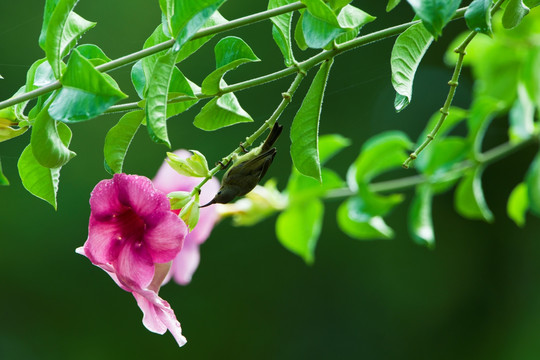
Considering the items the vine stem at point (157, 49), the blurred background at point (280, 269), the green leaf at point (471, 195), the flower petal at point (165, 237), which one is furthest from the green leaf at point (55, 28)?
the blurred background at point (280, 269)

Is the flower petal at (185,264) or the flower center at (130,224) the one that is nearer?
the flower center at (130,224)

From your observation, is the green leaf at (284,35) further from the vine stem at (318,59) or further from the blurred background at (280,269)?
the blurred background at (280,269)

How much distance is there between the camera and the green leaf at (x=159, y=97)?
0.34m

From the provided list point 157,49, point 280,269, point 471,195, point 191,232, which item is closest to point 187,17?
point 157,49

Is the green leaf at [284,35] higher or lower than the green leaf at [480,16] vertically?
lower

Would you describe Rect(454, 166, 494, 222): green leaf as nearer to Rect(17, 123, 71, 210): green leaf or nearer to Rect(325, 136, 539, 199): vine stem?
Rect(325, 136, 539, 199): vine stem

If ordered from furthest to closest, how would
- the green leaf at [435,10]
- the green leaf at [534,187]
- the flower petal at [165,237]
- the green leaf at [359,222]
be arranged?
1. the green leaf at [359,222]
2. the green leaf at [534,187]
3. the flower petal at [165,237]
4. the green leaf at [435,10]

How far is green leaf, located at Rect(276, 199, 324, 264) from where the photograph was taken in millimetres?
887

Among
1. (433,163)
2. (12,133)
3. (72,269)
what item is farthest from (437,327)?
(12,133)

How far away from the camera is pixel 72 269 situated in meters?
3.15

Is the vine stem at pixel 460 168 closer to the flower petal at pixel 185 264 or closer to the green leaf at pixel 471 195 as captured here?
the green leaf at pixel 471 195

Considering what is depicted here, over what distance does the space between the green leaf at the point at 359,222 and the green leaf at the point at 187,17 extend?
53 cm

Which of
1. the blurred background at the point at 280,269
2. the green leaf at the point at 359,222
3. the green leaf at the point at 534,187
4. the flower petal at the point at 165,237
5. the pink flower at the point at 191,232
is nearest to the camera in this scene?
the flower petal at the point at 165,237

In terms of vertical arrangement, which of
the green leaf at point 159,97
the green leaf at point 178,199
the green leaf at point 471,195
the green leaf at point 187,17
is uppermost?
the green leaf at point 187,17
